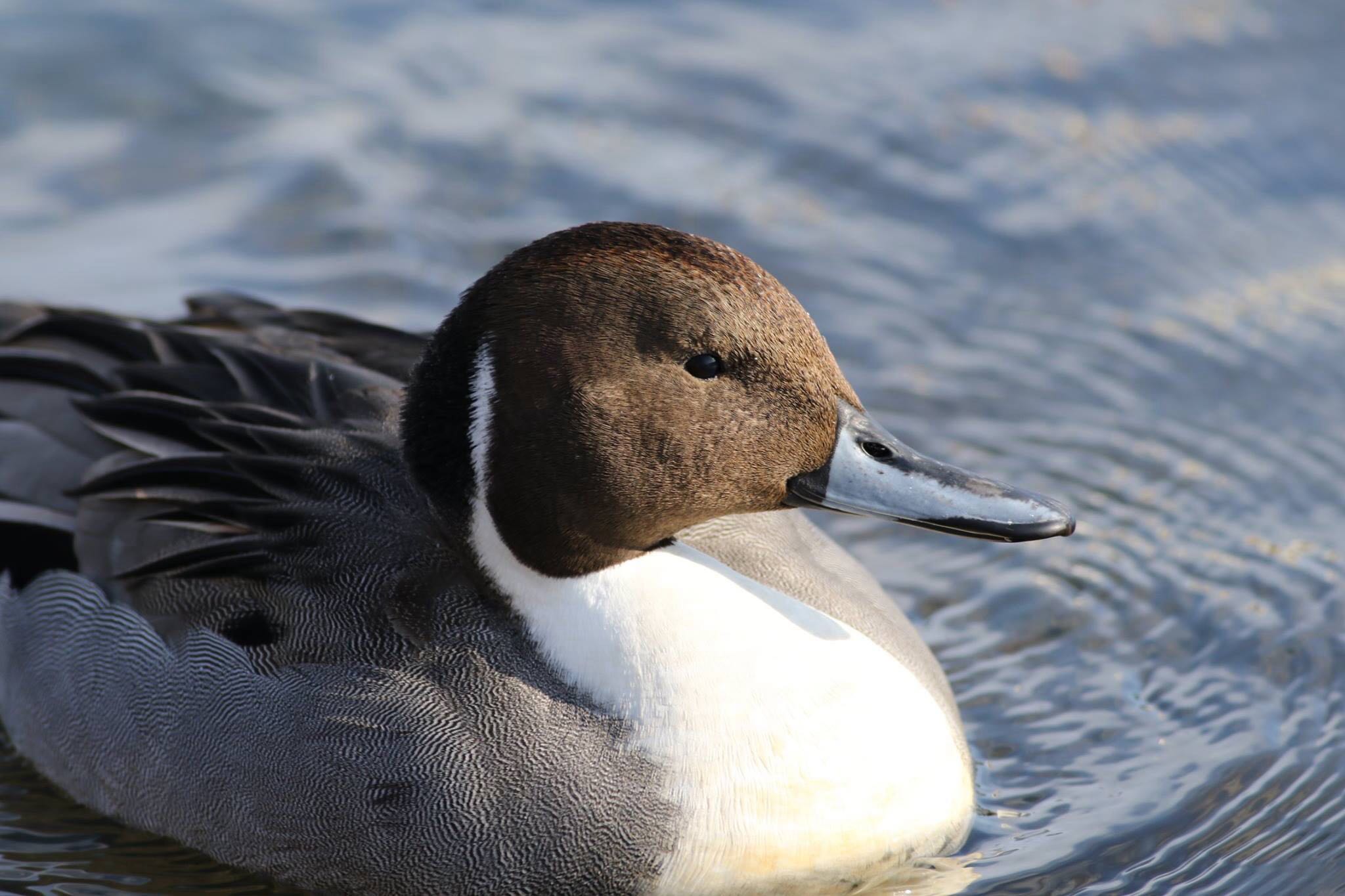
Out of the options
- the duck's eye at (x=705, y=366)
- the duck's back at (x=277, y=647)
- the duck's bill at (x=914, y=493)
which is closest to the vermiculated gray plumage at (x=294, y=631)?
the duck's back at (x=277, y=647)

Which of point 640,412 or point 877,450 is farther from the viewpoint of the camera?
point 877,450

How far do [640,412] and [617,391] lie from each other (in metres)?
0.07

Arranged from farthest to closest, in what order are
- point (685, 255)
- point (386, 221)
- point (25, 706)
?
point (386, 221) < point (25, 706) < point (685, 255)

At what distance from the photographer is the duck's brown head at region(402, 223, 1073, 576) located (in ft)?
13.1

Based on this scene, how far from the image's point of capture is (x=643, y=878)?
13.9 ft

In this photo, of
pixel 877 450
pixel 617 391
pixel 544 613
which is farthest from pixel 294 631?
pixel 877 450

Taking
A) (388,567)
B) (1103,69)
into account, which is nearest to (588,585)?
(388,567)

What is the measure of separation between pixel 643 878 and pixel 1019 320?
382cm

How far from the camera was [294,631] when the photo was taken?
4.45m

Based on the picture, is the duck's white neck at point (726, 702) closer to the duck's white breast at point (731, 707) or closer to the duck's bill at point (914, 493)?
the duck's white breast at point (731, 707)

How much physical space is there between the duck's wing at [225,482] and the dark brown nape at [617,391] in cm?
38

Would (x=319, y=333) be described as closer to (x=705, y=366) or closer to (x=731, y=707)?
(x=705, y=366)

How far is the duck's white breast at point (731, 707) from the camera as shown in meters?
4.20

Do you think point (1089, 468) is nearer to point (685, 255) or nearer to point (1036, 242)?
point (1036, 242)
